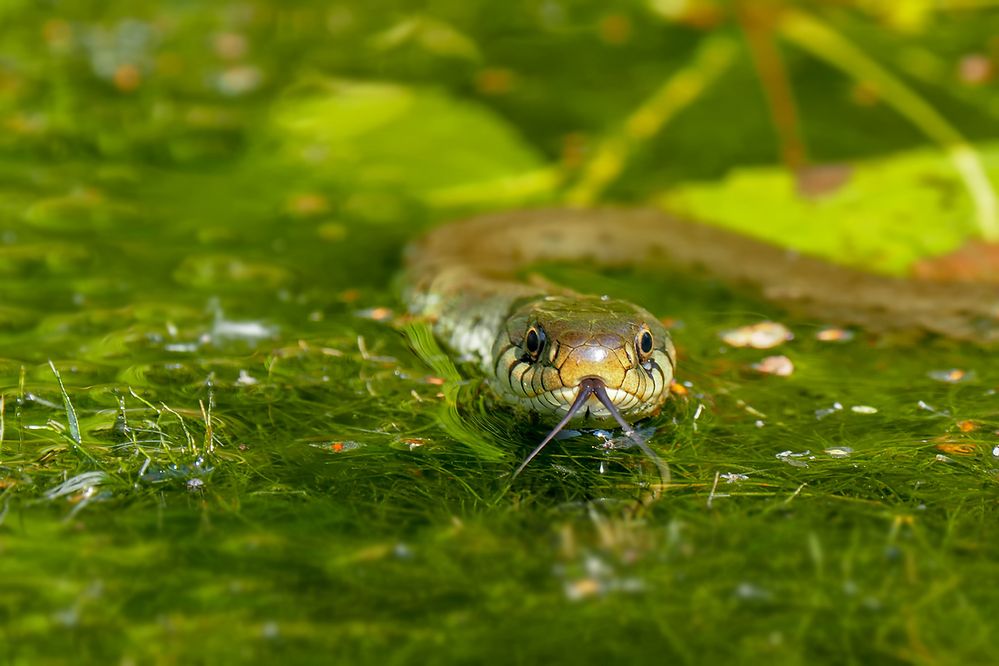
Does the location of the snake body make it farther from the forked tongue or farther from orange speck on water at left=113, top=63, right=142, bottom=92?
orange speck on water at left=113, top=63, right=142, bottom=92

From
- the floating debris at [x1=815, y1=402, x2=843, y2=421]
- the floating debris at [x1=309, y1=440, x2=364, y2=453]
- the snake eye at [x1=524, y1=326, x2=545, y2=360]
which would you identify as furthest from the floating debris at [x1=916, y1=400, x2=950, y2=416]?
the floating debris at [x1=309, y1=440, x2=364, y2=453]

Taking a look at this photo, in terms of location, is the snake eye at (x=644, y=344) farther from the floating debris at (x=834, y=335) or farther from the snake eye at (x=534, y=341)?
the floating debris at (x=834, y=335)

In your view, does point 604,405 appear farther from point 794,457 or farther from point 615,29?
point 615,29

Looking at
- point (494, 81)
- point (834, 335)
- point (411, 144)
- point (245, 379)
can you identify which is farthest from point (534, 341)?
point (494, 81)

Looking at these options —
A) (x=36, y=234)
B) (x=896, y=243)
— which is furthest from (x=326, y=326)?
(x=896, y=243)

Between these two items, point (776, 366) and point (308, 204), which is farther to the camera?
point (308, 204)
